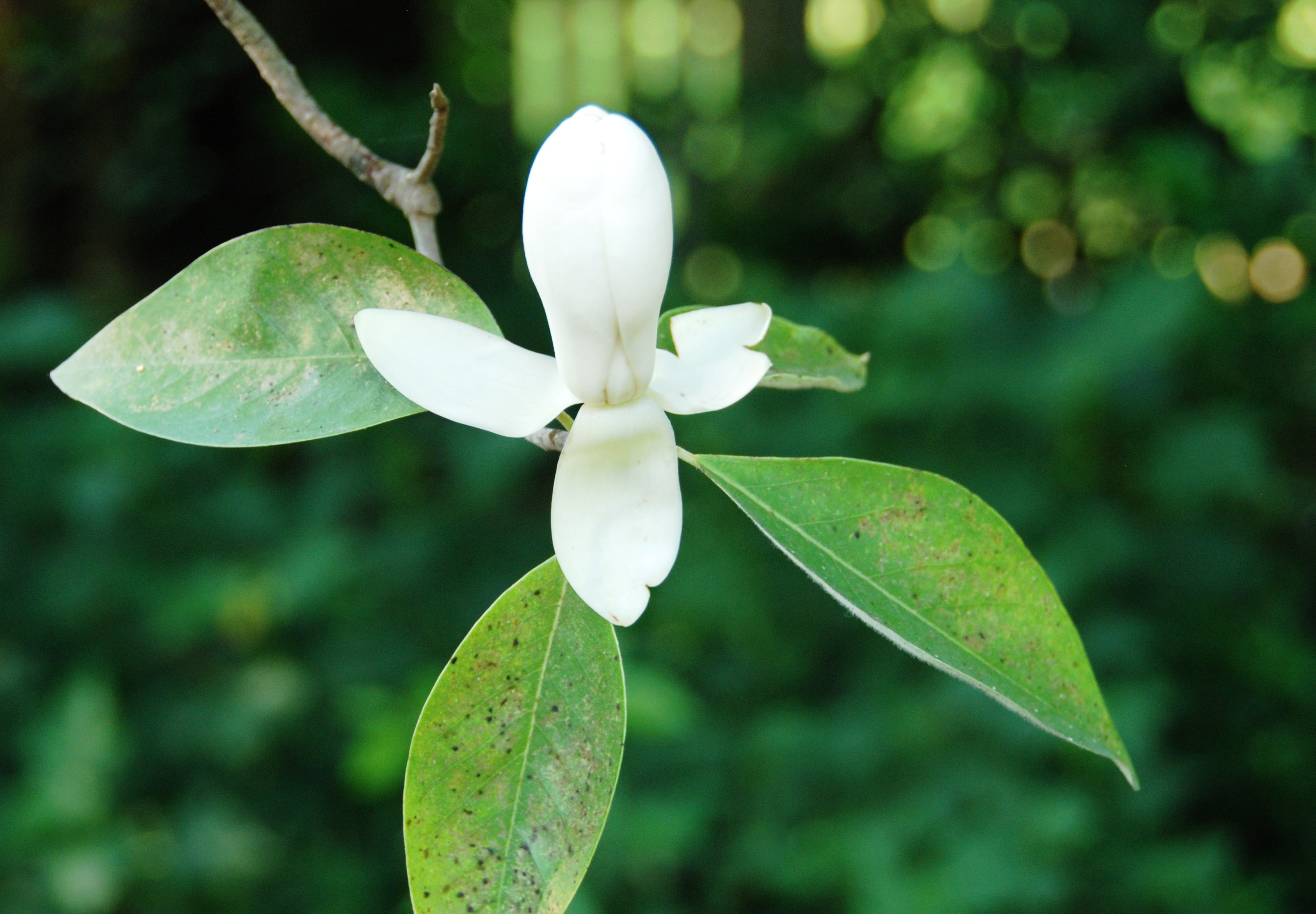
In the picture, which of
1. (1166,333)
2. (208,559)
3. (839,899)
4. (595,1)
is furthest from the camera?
(595,1)

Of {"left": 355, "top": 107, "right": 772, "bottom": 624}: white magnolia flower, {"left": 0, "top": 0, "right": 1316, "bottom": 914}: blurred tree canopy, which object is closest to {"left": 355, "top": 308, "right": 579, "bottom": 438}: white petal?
{"left": 355, "top": 107, "right": 772, "bottom": 624}: white magnolia flower

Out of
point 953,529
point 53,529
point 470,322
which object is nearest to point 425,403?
point 470,322

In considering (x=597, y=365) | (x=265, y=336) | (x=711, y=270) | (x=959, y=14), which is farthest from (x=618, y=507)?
(x=959, y=14)

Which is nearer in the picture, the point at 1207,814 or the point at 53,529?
the point at 53,529

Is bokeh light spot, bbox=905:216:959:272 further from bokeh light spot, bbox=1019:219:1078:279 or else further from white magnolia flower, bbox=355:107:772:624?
white magnolia flower, bbox=355:107:772:624

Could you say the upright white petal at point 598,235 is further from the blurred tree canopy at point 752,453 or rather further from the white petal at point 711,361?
the blurred tree canopy at point 752,453

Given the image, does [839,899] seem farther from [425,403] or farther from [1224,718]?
[425,403]

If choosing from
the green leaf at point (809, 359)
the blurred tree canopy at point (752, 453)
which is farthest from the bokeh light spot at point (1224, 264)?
the green leaf at point (809, 359)
